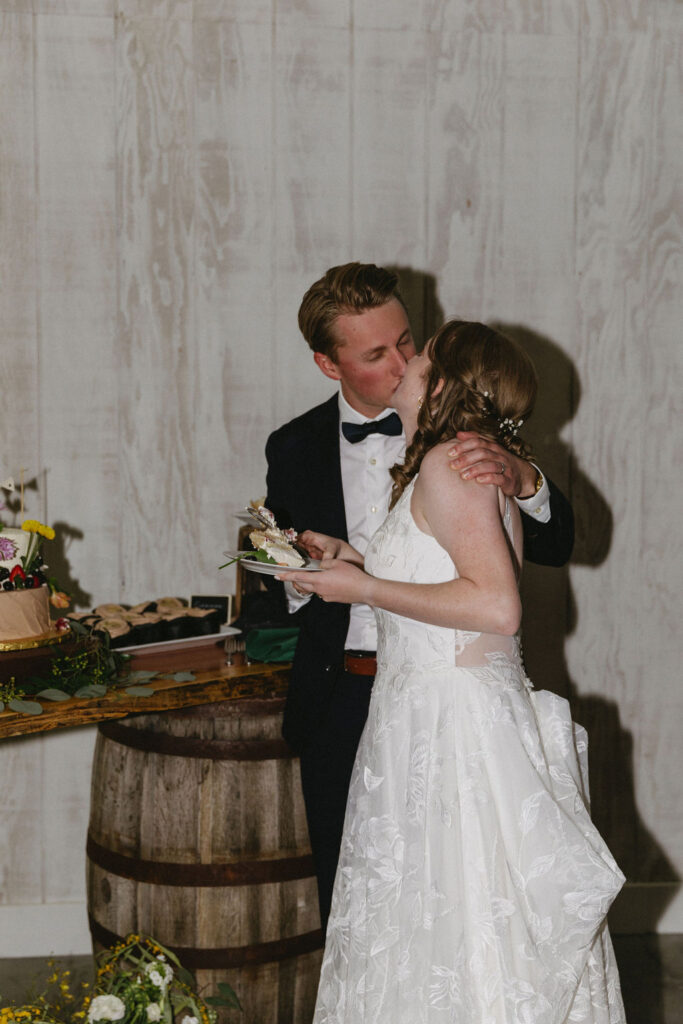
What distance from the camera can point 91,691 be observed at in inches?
85.2

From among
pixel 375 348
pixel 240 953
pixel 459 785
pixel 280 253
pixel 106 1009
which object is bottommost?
pixel 240 953

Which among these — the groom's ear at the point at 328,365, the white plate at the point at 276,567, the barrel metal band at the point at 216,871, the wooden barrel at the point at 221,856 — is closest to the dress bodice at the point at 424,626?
the white plate at the point at 276,567

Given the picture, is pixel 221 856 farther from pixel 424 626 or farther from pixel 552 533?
pixel 552 533

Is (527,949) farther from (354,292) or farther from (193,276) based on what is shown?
(193,276)

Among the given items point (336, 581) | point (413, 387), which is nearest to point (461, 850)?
point (336, 581)

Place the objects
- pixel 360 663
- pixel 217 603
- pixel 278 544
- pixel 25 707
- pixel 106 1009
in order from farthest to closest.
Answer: pixel 217 603 → pixel 360 663 → pixel 278 544 → pixel 25 707 → pixel 106 1009

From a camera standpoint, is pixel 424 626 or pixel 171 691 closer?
pixel 424 626

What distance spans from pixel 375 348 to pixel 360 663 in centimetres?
77

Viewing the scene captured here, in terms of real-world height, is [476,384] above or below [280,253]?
below

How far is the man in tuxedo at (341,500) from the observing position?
2348mm

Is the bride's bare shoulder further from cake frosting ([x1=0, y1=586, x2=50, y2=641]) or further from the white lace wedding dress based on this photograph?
cake frosting ([x1=0, y1=586, x2=50, y2=641])

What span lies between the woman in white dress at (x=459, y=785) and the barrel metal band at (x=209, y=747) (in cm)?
33

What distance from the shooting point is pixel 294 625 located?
260 centimetres

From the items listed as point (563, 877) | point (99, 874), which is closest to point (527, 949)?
point (563, 877)
